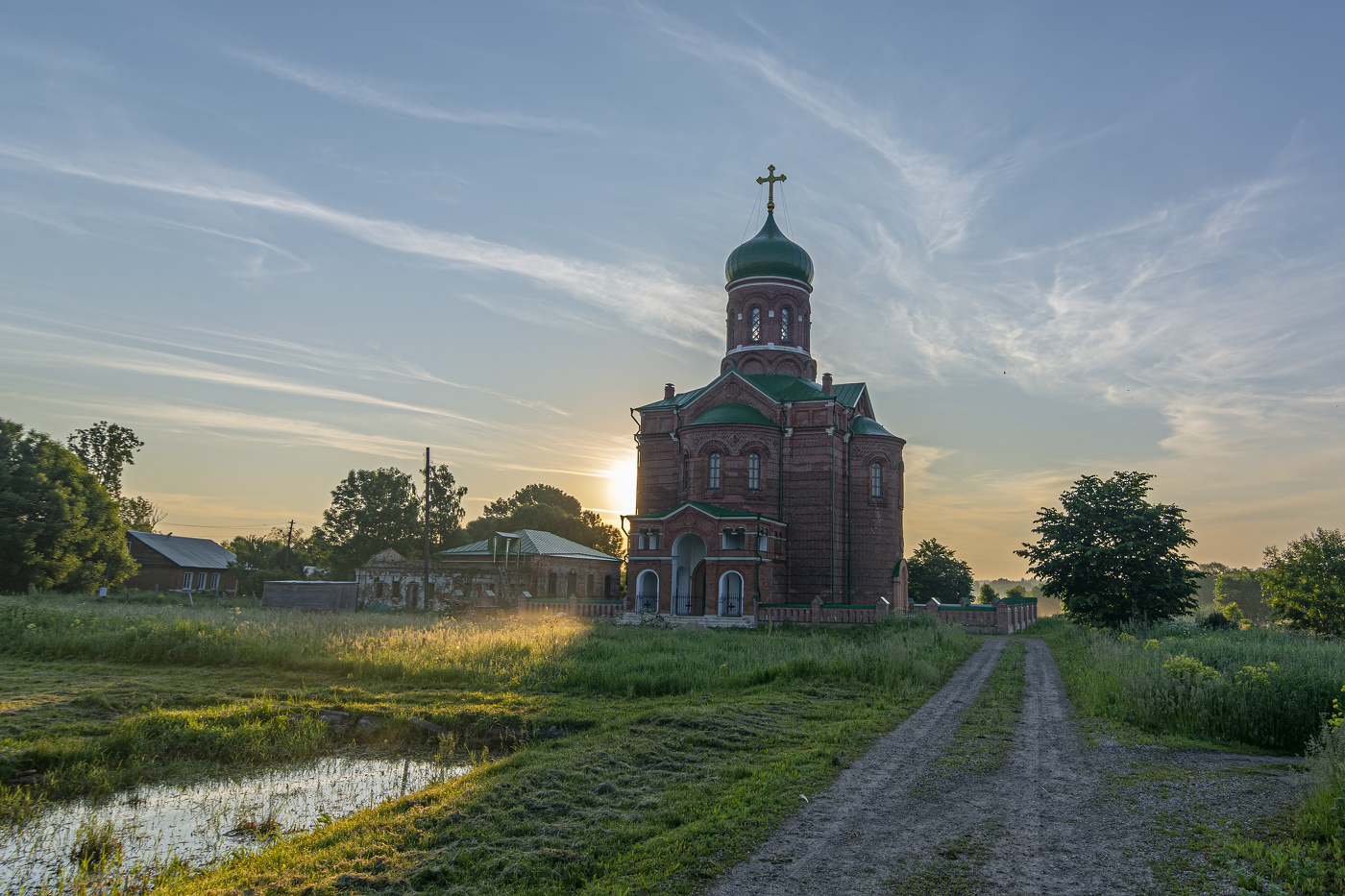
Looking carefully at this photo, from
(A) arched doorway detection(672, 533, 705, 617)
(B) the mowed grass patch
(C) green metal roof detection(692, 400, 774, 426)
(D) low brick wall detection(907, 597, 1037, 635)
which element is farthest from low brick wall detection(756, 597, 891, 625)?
(B) the mowed grass patch

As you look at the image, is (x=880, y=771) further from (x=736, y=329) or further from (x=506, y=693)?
(x=736, y=329)

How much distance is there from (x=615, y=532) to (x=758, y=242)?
34005 millimetres

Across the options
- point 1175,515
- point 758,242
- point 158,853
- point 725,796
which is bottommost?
point 158,853

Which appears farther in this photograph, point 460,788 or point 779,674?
point 779,674

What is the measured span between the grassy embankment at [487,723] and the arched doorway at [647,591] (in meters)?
9.35

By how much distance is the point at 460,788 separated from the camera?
812 cm

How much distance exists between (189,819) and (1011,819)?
7864mm

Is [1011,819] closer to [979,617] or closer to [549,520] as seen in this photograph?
[979,617]

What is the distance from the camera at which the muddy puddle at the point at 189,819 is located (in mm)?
6827

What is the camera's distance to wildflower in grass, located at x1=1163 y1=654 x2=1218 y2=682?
1145 cm

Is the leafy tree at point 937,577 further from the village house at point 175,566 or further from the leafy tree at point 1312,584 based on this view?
the village house at point 175,566

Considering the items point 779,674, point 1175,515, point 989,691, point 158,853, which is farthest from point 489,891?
point 1175,515

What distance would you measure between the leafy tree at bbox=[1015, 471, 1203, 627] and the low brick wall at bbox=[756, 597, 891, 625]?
6.35 m

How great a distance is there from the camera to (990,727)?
37.2ft
